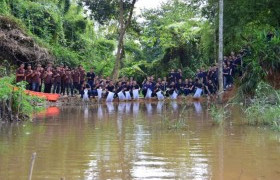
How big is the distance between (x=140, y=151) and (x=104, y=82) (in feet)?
57.9

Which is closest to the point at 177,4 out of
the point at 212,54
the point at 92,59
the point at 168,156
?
the point at 92,59

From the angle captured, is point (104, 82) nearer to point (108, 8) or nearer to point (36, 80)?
point (36, 80)

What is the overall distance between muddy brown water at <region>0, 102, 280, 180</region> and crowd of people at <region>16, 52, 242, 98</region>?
9.42 meters

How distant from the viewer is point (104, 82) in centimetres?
2592

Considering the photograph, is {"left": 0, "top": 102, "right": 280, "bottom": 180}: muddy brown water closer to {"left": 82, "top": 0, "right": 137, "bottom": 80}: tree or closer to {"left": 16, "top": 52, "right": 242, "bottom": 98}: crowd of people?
{"left": 16, "top": 52, "right": 242, "bottom": 98}: crowd of people

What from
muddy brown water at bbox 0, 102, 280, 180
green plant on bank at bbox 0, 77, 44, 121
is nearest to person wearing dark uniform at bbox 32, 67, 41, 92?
green plant on bank at bbox 0, 77, 44, 121

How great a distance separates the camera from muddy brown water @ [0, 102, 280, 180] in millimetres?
6730

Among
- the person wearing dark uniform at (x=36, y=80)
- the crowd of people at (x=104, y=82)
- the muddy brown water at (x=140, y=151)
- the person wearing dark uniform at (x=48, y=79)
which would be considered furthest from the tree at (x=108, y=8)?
the muddy brown water at (x=140, y=151)

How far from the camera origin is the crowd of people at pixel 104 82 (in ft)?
72.4

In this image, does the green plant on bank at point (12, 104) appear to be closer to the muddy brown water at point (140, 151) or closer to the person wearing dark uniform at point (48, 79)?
the muddy brown water at point (140, 151)

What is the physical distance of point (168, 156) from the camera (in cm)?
795

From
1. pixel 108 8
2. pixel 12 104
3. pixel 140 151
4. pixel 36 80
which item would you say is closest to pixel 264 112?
pixel 140 151

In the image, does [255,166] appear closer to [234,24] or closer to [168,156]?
[168,156]

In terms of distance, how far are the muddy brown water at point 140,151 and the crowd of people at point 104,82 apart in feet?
30.9
